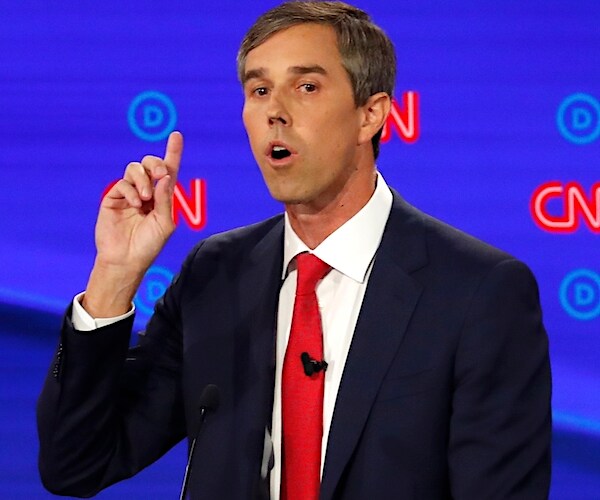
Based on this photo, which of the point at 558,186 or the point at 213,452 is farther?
the point at 558,186

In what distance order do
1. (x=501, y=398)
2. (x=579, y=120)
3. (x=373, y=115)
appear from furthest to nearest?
(x=579, y=120)
(x=373, y=115)
(x=501, y=398)

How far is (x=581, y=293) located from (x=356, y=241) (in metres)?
1.05

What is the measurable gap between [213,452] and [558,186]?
121 cm

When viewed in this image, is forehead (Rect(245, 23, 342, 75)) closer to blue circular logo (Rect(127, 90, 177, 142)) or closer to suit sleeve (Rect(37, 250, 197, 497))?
suit sleeve (Rect(37, 250, 197, 497))

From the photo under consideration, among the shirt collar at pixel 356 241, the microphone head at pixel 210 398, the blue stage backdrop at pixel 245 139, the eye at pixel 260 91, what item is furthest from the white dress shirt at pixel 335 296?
the blue stage backdrop at pixel 245 139

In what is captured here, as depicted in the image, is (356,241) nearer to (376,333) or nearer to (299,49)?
(376,333)

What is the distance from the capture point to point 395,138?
2.84 m

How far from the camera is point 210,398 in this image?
181 centimetres

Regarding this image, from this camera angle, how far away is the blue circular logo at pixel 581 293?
2818 millimetres

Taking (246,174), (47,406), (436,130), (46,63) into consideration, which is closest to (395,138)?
(436,130)

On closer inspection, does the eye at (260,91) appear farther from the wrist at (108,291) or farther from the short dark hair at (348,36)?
the wrist at (108,291)

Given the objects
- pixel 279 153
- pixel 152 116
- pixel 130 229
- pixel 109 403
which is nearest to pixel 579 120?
pixel 152 116

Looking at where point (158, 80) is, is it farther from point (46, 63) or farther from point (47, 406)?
point (47, 406)

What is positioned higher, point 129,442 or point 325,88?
point 325,88
